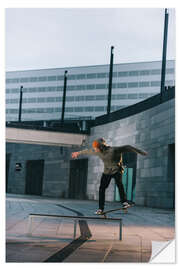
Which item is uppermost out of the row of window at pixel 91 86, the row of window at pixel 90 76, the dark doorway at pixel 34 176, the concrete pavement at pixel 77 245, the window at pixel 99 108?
the row of window at pixel 90 76

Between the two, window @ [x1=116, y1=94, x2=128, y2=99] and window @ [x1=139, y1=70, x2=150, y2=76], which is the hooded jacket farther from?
window @ [x1=116, y1=94, x2=128, y2=99]

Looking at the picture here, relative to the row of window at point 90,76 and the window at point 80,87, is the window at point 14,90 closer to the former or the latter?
the row of window at point 90,76

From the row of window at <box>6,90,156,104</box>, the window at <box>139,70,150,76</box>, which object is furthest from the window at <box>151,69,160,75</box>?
the row of window at <box>6,90,156,104</box>

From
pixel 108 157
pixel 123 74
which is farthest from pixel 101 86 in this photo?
pixel 108 157

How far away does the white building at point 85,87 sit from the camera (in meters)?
88.6

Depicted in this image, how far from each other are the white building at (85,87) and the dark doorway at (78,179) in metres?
49.9

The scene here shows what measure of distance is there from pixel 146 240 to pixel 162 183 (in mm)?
12370

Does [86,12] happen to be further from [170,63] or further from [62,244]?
[170,63]

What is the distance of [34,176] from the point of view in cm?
4059

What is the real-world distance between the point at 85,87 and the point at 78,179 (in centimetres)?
6251

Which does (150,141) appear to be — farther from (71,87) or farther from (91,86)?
(71,87)

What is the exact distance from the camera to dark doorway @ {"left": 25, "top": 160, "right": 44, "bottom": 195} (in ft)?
129

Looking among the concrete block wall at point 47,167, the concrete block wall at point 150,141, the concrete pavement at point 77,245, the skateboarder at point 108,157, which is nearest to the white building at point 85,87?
the concrete block wall at point 47,167

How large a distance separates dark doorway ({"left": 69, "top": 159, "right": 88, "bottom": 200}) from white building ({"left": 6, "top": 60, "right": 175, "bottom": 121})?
1966 inches
